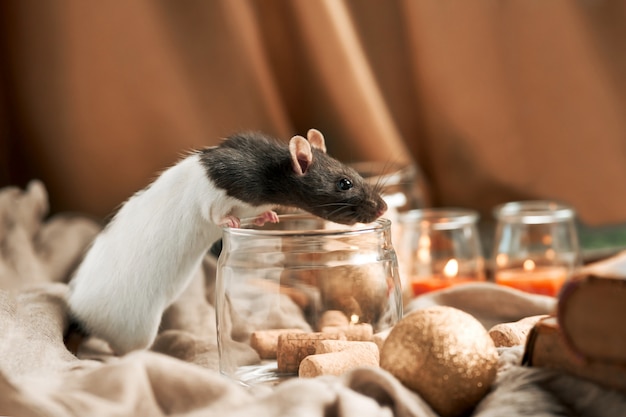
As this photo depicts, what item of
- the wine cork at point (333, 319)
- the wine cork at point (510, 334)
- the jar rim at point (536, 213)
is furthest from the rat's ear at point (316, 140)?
the jar rim at point (536, 213)

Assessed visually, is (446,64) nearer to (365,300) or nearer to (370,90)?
(370,90)

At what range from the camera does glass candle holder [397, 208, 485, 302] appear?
1806 millimetres

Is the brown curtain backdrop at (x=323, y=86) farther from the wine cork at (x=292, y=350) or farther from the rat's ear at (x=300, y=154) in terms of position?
the wine cork at (x=292, y=350)

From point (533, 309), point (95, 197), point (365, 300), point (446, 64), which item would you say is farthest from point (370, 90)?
point (365, 300)

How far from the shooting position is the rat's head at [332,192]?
1.16m

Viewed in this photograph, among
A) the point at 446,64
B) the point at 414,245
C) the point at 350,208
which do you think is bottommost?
the point at 414,245

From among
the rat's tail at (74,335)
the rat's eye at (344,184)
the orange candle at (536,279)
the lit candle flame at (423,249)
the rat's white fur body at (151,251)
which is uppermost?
the rat's eye at (344,184)

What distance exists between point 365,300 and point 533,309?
332 mm

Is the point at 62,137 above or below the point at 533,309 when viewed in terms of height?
above

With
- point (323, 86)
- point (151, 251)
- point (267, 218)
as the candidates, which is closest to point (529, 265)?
point (323, 86)

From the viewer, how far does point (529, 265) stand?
5.90 ft

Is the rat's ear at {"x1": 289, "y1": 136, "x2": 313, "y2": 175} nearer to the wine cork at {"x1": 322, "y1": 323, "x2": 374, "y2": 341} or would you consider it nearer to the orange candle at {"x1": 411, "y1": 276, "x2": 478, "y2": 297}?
the wine cork at {"x1": 322, "y1": 323, "x2": 374, "y2": 341}

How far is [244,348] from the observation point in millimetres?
1129

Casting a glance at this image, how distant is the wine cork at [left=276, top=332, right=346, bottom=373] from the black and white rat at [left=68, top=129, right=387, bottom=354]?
175 mm
